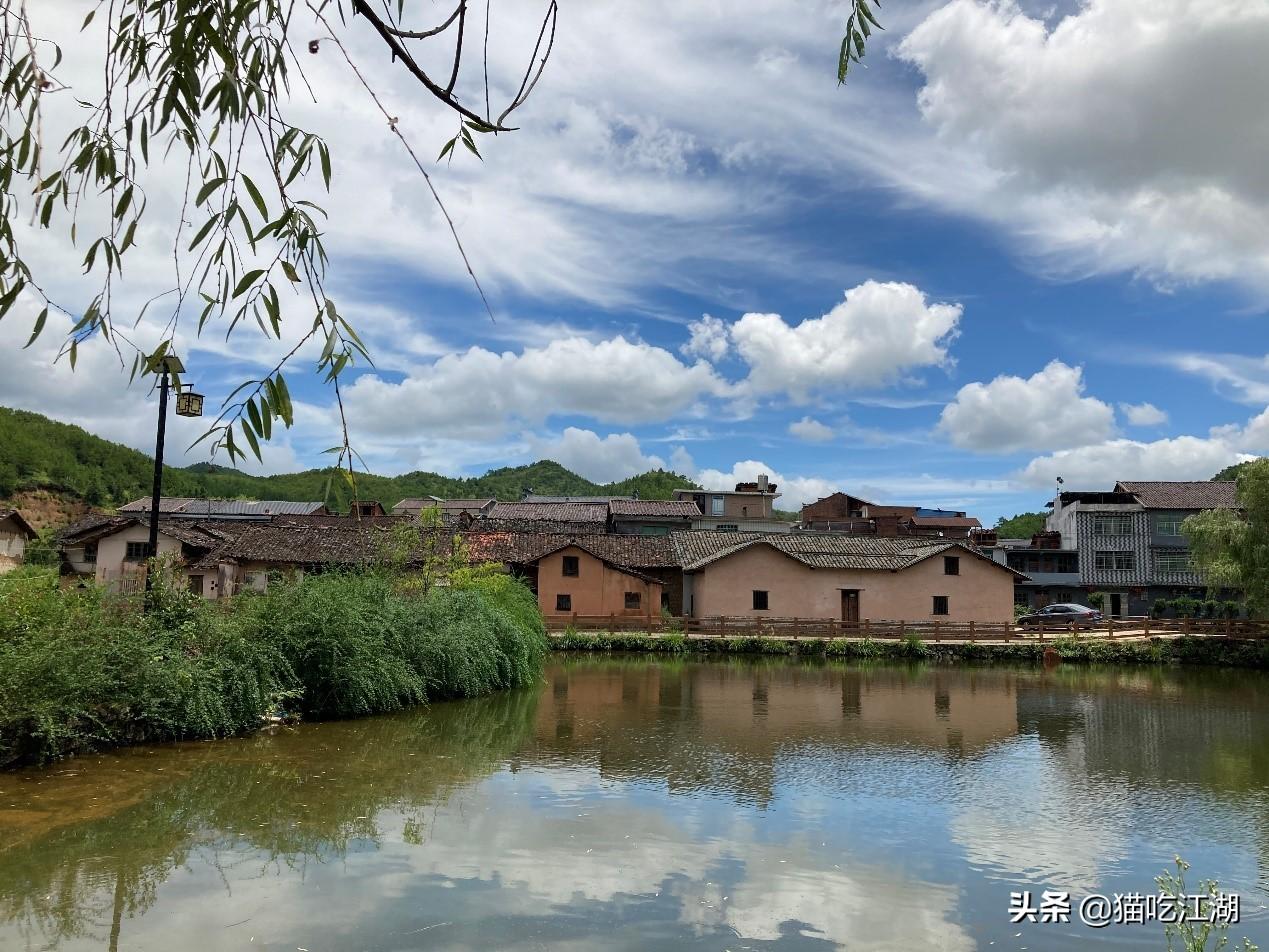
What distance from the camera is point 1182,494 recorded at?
4981 centimetres

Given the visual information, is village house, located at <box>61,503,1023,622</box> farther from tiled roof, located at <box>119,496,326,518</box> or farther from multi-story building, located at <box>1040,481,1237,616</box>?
tiled roof, located at <box>119,496,326,518</box>

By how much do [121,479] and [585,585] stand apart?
5817cm

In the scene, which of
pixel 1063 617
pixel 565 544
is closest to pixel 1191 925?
pixel 565 544

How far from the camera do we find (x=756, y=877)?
27.6 feet

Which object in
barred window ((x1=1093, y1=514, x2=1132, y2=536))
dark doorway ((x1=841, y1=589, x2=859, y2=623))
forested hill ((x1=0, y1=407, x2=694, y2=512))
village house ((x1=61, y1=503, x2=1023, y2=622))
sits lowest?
dark doorway ((x1=841, y1=589, x2=859, y2=623))

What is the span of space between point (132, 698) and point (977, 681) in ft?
75.7

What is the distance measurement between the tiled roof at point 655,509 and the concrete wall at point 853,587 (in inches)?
665

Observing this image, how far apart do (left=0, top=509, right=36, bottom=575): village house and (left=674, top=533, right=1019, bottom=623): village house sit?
32638 millimetres

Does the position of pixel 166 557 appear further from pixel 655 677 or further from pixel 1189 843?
pixel 1189 843

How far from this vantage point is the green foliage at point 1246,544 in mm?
32219

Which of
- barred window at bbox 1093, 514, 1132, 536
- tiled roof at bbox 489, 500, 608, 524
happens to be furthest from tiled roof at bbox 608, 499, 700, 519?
barred window at bbox 1093, 514, 1132, 536

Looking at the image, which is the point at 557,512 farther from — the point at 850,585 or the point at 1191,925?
the point at 1191,925

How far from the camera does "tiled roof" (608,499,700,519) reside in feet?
184

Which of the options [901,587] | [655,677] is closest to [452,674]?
[655,677]
